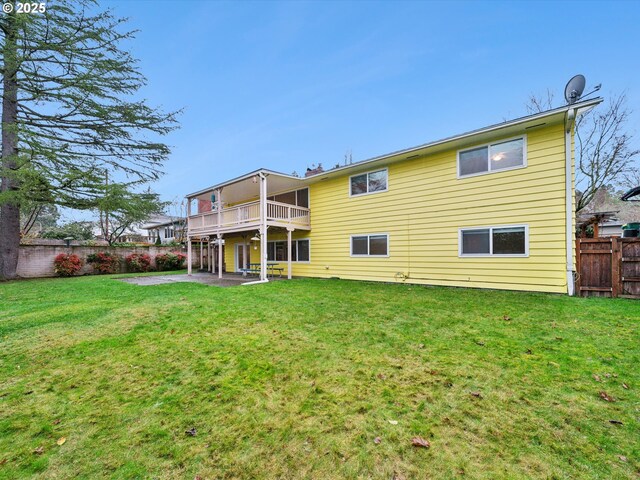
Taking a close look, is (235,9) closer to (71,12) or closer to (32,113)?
(71,12)

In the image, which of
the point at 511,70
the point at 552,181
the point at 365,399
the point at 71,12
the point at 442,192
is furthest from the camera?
the point at 511,70

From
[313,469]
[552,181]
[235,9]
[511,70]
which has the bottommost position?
[313,469]

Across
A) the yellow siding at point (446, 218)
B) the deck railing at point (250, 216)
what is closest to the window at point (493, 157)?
the yellow siding at point (446, 218)

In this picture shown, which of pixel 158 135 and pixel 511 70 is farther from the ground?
pixel 511 70

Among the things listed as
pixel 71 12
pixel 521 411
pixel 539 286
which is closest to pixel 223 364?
pixel 521 411

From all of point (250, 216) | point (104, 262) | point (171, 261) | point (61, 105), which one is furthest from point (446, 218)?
point (104, 262)

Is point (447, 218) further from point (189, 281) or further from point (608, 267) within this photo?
point (189, 281)

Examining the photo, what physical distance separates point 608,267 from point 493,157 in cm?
416

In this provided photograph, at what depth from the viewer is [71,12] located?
39.3 ft

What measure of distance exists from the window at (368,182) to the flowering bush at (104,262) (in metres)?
15.3

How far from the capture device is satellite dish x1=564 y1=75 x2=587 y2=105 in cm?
702

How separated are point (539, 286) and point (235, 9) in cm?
1824

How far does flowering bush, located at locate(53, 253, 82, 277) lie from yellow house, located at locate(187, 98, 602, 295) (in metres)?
8.00

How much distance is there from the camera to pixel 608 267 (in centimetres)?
698
